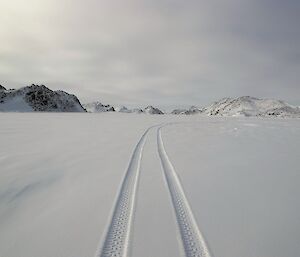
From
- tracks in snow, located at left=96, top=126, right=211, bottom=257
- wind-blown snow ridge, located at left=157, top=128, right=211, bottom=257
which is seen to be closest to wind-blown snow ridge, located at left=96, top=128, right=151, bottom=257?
tracks in snow, located at left=96, top=126, right=211, bottom=257

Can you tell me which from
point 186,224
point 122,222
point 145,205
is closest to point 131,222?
point 122,222

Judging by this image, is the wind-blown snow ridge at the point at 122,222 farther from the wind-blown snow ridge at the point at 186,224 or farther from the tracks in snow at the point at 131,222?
Answer: the wind-blown snow ridge at the point at 186,224

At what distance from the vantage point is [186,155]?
1157 cm

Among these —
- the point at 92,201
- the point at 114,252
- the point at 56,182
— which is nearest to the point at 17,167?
the point at 56,182

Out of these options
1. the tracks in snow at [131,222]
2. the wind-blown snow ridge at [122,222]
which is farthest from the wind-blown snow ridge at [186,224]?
the wind-blown snow ridge at [122,222]

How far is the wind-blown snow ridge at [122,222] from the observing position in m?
3.92

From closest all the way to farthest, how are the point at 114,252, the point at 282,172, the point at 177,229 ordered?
1. the point at 114,252
2. the point at 177,229
3. the point at 282,172

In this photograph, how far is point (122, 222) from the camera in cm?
481

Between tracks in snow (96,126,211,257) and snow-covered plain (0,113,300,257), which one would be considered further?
snow-covered plain (0,113,300,257)

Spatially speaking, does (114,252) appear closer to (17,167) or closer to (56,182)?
(56,182)

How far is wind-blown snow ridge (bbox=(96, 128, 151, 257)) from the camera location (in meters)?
3.92

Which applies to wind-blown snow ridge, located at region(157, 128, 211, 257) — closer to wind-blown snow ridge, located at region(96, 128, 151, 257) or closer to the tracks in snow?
the tracks in snow

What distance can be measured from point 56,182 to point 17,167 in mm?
1639

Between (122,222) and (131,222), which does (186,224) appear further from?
(122,222)
